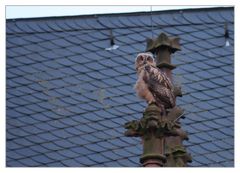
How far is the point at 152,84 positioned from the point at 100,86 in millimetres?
9116

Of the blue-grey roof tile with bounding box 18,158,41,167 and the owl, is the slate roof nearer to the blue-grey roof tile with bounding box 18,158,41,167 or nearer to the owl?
the blue-grey roof tile with bounding box 18,158,41,167

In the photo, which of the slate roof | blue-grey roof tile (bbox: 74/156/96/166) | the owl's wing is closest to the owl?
the owl's wing

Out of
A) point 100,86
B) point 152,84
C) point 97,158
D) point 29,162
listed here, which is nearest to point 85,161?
point 97,158

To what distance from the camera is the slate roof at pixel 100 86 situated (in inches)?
1575

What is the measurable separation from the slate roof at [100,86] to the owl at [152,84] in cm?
678

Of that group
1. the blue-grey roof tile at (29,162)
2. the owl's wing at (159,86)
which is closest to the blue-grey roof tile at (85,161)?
the blue-grey roof tile at (29,162)

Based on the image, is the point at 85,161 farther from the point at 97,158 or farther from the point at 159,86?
the point at 159,86

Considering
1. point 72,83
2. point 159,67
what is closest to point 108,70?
point 72,83

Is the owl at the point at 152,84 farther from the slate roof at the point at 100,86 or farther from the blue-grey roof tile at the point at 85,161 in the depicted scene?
the blue-grey roof tile at the point at 85,161

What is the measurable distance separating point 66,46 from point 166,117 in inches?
405

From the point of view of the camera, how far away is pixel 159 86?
32.5 meters

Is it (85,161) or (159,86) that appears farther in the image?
(85,161)

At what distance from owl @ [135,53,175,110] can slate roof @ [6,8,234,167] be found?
6.78 meters

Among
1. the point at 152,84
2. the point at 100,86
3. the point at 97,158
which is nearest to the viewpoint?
the point at 152,84
